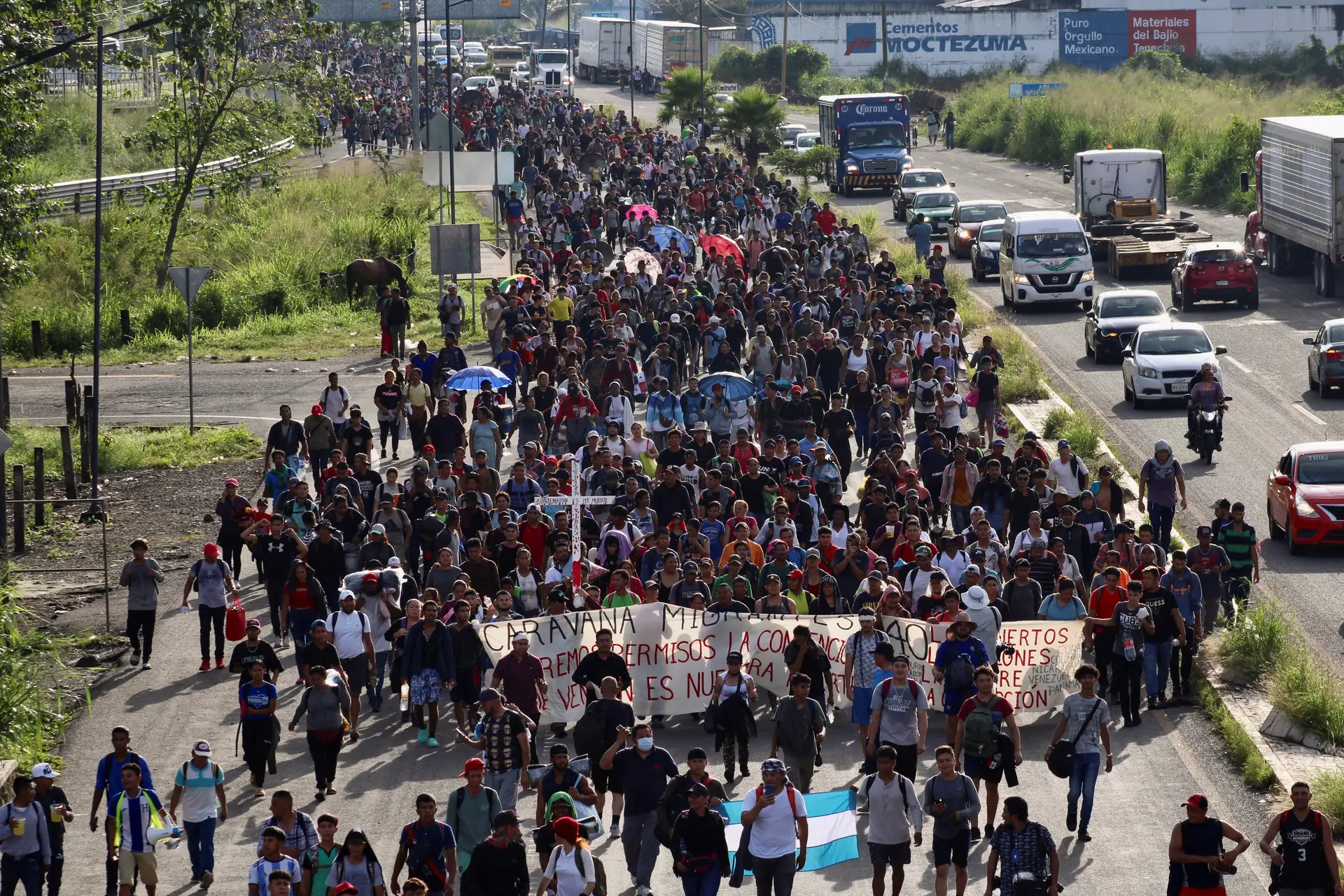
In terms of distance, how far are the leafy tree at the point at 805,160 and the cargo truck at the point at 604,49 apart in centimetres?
4926

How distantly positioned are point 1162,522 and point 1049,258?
18918 millimetres

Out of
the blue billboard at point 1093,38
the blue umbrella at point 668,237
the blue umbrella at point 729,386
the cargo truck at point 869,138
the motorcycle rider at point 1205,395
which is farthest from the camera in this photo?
the blue billboard at point 1093,38

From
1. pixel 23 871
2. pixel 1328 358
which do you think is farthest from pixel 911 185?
pixel 23 871

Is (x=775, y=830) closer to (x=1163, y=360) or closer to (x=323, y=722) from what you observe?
(x=323, y=722)

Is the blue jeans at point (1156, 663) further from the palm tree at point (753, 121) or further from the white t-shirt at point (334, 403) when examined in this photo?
the palm tree at point (753, 121)

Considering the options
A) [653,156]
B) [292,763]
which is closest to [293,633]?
[292,763]

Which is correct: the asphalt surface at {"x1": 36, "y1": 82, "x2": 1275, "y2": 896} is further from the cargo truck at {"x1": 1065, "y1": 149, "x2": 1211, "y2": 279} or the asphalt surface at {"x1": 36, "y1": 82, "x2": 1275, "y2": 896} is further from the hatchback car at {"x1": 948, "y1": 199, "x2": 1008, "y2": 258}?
the hatchback car at {"x1": 948, "y1": 199, "x2": 1008, "y2": 258}

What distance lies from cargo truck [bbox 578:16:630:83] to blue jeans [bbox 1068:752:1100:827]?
99.1m

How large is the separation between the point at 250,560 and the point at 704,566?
7622 millimetres

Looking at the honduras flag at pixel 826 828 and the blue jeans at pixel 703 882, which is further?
the honduras flag at pixel 826 828

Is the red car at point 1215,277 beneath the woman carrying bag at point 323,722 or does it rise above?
above

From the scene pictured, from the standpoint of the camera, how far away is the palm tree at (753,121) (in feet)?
212

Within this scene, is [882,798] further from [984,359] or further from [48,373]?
[48,373]

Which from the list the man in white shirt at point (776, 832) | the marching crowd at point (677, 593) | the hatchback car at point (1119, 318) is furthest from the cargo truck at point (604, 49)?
the man in white shirt at point (776, 832)
